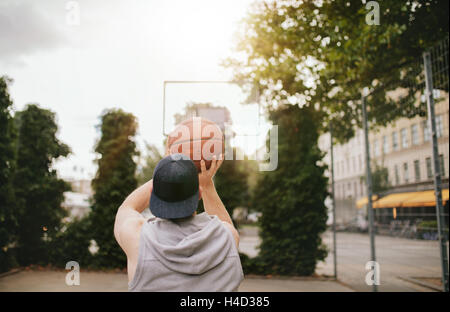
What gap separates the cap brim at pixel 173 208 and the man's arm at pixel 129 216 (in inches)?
6.9

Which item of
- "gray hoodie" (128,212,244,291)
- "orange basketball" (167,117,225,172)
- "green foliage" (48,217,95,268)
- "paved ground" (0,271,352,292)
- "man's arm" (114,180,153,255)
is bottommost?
"paved ground" (0,271,352,292)

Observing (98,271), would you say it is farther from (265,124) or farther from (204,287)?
(204,287)

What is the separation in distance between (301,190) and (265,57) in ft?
13.5

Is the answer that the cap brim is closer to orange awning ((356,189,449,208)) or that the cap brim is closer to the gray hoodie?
the gray hoodie

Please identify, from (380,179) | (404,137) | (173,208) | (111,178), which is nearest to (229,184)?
(111,178)

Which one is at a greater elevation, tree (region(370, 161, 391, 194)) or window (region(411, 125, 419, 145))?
window (region(411, 125, 419, 145))

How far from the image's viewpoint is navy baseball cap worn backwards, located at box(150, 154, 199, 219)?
4.50 feet

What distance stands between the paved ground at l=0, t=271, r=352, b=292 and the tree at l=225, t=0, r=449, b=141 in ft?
13.8

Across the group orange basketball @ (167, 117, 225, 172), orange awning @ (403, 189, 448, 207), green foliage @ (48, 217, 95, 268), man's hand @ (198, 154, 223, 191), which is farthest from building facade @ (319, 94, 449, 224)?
green foliage @ (48, 217, 95, 268)

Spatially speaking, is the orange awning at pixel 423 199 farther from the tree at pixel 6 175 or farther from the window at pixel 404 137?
the tree at pixel 6 175

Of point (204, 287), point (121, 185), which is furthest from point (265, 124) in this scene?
point (204, 287)

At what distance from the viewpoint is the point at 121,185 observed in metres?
10.1

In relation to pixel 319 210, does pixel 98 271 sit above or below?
below
